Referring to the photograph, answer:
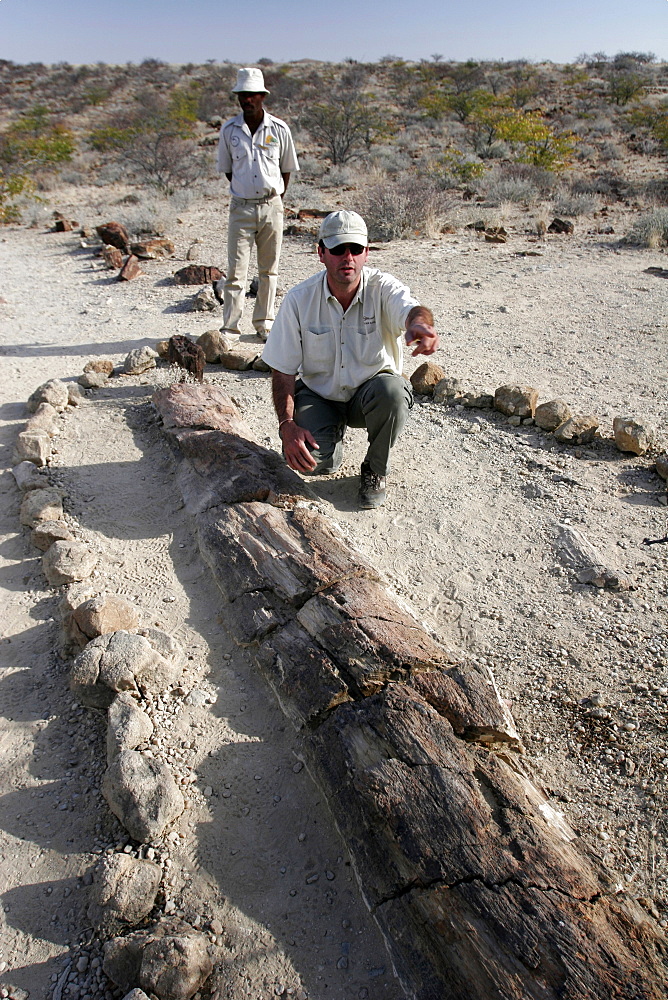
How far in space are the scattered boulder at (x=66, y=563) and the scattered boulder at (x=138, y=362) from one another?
2.22 metres

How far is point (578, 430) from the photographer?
3877mm

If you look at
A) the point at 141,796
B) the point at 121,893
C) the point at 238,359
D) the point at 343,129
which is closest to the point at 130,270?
the point at 238,359

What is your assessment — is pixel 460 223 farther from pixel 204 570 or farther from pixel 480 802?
pixel 480 802

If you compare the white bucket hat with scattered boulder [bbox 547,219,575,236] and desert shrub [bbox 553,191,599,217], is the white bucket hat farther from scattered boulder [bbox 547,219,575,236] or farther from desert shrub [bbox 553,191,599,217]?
desert shrub [bbox 553,191,599,217]

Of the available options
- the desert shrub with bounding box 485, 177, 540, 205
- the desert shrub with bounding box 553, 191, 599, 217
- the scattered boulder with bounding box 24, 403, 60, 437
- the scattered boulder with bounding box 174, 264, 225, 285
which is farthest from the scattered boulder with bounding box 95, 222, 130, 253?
the desert shrub with bounding box 553, 191, 599, 217

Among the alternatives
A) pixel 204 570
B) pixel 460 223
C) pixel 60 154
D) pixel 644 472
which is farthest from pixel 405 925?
pixel 60 154

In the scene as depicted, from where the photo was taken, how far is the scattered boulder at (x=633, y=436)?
12.1ft

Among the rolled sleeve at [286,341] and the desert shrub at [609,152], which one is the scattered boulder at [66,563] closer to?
the rolled sleeve at [286,341]

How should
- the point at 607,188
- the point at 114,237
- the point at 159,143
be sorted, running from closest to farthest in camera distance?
the point at 114,237
the point at 607,188
the point at 159,143

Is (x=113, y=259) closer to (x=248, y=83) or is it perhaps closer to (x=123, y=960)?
(x=248, y=83)

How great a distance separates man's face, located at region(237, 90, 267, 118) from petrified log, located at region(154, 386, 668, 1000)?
3705 millimetres

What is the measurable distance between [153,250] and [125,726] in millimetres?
7227

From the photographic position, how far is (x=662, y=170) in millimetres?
14266

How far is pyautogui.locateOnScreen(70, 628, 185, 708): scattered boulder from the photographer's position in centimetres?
223
